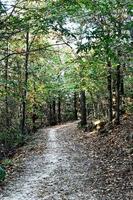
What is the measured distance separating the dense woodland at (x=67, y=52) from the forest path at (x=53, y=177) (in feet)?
10.4

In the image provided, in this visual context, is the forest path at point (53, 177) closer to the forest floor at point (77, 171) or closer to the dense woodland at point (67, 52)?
the forest floor at point (77, 171)

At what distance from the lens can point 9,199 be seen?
35.4 ft

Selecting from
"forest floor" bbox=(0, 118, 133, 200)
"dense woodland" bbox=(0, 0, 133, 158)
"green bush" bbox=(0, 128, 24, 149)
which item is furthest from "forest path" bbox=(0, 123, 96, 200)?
"dense woodland" bbox=(0, 0, 133, 158)

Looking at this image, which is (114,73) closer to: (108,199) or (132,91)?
(132,91)

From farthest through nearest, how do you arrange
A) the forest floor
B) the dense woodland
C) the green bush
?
the green bush, the forest floor, the dense woodland

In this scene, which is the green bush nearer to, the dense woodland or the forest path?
the dense woodland

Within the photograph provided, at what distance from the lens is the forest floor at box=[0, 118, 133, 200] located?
1101 centimetres

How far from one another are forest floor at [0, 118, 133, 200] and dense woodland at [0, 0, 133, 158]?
304cm

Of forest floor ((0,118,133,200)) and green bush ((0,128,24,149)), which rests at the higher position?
green bush ((0,128,24,149))

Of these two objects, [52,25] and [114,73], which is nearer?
[52,25]

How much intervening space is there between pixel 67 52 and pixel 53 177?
16.2m

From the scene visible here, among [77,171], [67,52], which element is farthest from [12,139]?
[77,171]

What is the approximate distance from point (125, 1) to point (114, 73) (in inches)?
507

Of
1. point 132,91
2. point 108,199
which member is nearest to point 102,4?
point 108,199
